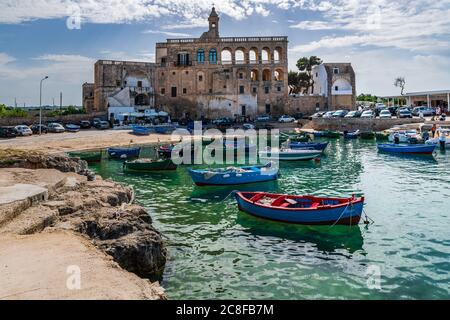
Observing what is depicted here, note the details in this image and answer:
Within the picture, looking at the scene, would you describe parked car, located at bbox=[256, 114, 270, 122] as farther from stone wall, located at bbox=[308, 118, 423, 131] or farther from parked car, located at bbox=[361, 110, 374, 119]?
parked car, located at bbox=[361, 110, 374, 119]

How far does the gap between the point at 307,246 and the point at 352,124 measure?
5015 centimetres

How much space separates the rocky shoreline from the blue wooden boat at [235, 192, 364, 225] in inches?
188

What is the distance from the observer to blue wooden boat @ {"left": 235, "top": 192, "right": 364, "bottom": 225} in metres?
16.1

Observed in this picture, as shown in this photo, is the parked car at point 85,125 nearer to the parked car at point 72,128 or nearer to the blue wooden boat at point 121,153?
the parked car at point 72,128

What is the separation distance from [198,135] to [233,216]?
1524 inches

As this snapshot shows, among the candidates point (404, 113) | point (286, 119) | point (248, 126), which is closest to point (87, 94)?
point (248, 126)

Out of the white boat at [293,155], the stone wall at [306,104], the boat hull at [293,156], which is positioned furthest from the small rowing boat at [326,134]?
the boat hull at [293,156]

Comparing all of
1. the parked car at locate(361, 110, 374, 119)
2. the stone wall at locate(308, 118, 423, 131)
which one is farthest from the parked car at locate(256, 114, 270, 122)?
the parked car at locate(361, 110, 374, 119)

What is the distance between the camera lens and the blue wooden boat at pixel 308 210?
634 inches

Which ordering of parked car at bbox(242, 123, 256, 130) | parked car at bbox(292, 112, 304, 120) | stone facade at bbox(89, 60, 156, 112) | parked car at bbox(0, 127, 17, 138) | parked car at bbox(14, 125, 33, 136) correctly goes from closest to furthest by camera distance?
parked car at bbox(0, 127, 17, 138)
parked car at bbox(14, 125, 33, 136)
parked car at bbox(242, 123, 256, 130)
stone facade at bbox(89, 60, 156, 112)
parked car at bbox(292, 112, 304, 120)

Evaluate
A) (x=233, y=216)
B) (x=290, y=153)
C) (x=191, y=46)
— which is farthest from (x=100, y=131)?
(x=233, y=216)
